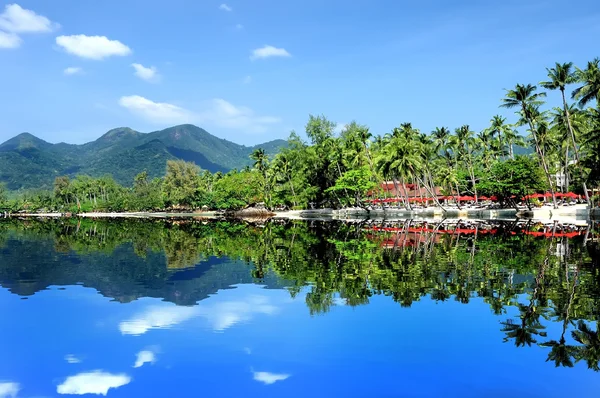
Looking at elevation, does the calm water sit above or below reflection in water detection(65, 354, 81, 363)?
above

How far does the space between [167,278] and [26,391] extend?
1127 centimetres

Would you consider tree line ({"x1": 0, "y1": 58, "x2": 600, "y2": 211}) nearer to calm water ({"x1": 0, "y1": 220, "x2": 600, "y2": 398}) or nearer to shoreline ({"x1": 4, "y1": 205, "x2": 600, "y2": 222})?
shoreline ({"x1": 4, "y1": 205, "x2": 600, "y2": 222})

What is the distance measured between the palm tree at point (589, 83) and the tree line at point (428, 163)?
0.11 metres

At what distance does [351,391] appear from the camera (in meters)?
8.05

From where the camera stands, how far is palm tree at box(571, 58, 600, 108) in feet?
184

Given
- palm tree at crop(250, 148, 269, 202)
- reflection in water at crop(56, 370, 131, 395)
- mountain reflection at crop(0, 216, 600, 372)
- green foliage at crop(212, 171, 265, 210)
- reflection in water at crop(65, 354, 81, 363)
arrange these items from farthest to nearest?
green foliage at crop(212, 171, 265, 210), palm tree at crop(250, 148, 269, 202), mountain reflection at crop(0, 216, 600, 372), reflection in water at crop(65, 354, 81, 363), reflection in water at crop(56, 370, 131, 395)

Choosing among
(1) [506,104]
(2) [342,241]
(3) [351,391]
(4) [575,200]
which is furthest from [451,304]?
(4) [575,200]

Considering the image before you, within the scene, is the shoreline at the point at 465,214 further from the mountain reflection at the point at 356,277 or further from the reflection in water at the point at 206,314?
the reflection in water at the point at 206,314

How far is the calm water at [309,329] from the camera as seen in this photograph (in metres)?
8.41

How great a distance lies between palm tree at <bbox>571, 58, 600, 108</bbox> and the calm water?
43.1 meters

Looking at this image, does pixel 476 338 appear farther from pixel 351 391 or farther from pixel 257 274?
pixel 257 274

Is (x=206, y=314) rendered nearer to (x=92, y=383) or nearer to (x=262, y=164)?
(x=92, y=383)

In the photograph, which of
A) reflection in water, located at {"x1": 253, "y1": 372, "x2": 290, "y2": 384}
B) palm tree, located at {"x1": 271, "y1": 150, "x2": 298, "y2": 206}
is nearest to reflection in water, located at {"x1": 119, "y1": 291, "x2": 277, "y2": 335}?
reflection in water, located at {"x1": 253, "y1": 372, "x2": 290, "y2": 384}

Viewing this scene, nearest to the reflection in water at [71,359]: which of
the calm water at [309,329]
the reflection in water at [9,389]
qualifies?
the calm water at [309,329]
